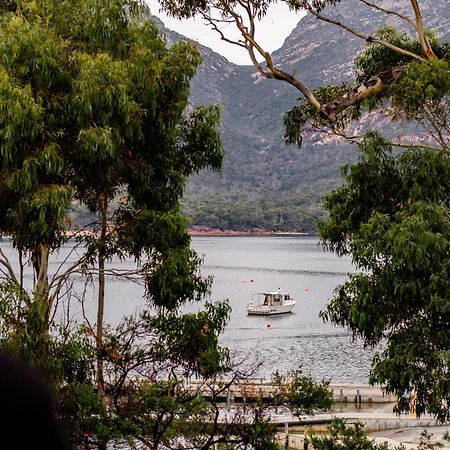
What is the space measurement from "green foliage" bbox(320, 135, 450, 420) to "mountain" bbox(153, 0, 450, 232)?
8016cm

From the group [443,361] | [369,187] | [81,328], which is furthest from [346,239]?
[81,328]

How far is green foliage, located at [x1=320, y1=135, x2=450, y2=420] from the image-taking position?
6.65 m

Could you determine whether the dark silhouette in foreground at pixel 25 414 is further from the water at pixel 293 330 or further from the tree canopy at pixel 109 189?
the water at pixel 293 330

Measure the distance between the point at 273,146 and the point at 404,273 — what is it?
13995 centimetres

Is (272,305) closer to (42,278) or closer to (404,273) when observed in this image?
(42,278)

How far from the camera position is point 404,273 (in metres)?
6.78

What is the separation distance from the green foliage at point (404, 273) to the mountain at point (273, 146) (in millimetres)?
80163

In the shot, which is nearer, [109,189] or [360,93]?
[109,189]

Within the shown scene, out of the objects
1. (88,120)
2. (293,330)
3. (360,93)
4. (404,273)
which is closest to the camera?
(404,273)

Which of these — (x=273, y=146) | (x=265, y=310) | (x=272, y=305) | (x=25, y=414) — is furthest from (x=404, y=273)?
(x=273, y=146)

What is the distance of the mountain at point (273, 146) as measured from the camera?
113062 mm

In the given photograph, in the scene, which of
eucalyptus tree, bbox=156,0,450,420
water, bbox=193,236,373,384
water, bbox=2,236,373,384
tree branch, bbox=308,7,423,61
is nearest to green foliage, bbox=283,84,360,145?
eucalyptus tree, bbox=156,0,450,420

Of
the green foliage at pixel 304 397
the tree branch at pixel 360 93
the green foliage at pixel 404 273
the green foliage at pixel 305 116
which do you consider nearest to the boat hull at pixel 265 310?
the green foliage at pixel 305 116

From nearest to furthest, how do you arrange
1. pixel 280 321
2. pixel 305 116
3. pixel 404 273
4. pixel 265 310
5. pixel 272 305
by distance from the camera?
1. pixel 404 273
2. pixel 305 116
3. pixel 280 321
4. pixel 265 310
5. pixel 272 305
